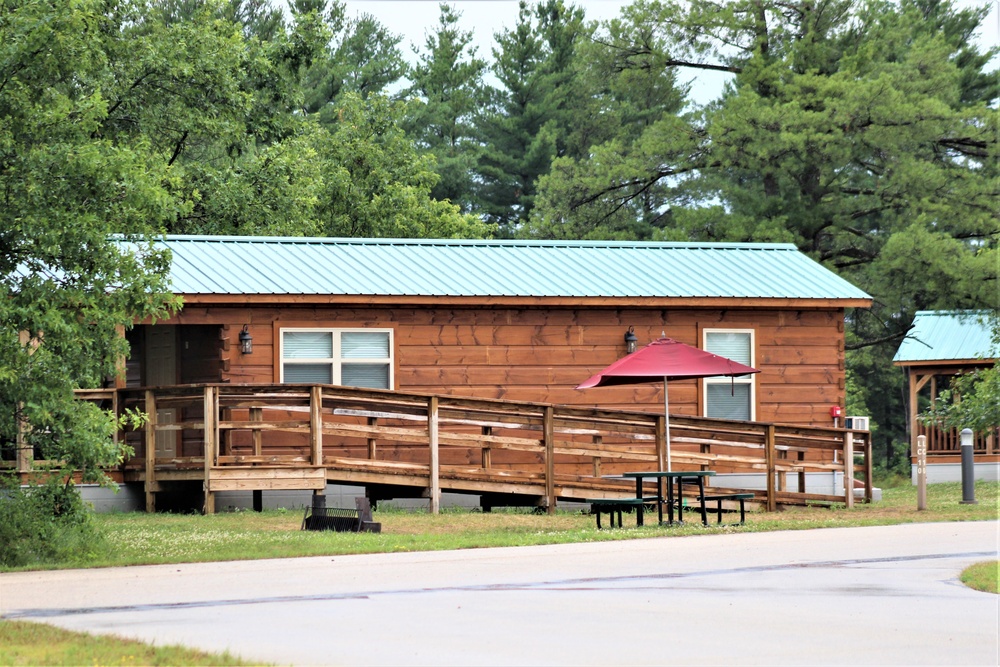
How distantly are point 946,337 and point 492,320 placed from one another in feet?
56.3

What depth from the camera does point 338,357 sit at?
21.0 metres

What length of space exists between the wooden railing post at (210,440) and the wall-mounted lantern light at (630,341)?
6.54 meters

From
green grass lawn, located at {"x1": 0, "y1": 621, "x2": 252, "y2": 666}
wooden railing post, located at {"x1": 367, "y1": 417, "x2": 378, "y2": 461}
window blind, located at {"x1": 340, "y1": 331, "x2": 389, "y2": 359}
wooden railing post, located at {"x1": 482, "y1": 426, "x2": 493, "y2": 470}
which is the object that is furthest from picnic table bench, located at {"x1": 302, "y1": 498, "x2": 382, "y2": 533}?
green grass lawn, located at {"x1": 0, "y1": 621, "x2": 252, "y2": 666}

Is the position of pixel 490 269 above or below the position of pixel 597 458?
above

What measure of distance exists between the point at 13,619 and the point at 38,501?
15.1ft

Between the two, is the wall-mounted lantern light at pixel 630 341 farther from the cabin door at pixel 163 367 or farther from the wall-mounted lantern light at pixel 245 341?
the cabin door at pixel 163 367

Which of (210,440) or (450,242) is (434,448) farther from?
(450,242)

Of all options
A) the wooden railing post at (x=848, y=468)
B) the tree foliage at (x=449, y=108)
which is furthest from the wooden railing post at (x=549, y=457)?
the tree foliage at (x=449, y=108)

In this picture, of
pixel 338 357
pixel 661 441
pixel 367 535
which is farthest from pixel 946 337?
pixel 367 535

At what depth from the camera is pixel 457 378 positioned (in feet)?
70.5

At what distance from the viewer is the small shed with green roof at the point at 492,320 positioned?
2066 centimetres

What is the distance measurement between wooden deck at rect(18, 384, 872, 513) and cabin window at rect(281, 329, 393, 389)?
2.06 ft

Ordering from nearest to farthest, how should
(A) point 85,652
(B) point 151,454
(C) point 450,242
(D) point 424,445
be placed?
(A) point 85,652
(B) point 151,454
(D) point 424,445
(C) point 450,242

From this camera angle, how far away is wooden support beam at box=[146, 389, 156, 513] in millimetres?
19219
